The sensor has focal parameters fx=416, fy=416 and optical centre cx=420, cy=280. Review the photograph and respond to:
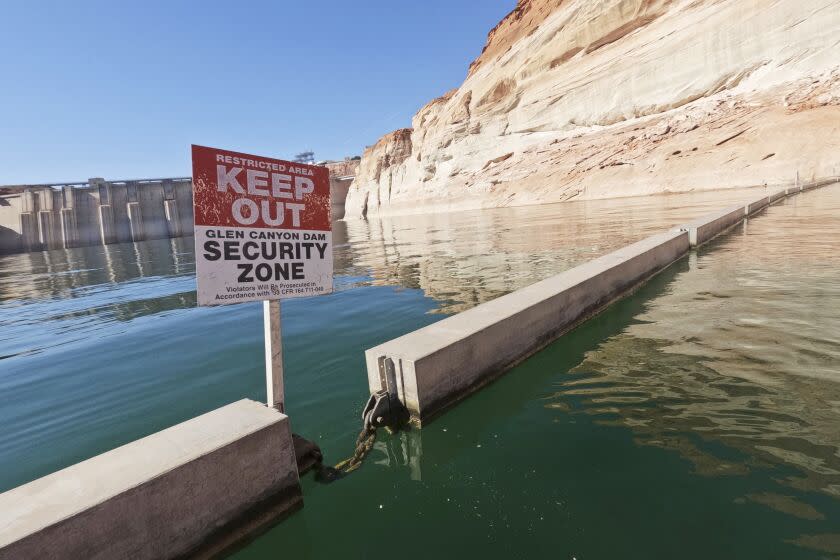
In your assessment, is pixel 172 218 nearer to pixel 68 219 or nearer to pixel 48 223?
pixel 68 219

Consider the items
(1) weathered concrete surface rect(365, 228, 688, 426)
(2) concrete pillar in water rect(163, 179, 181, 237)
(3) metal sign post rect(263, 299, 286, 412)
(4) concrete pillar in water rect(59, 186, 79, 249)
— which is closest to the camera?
(3) metal sign post rect(263, 299, 286, 412)

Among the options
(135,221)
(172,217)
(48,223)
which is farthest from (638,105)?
(48,223)

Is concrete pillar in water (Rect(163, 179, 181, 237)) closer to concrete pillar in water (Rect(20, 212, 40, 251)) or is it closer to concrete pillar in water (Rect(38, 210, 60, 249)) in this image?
concrete pillar in water (Rect(38, 210, 60, 249))

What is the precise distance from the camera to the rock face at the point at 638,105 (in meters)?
35.2

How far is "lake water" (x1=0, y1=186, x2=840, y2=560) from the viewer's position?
243cm

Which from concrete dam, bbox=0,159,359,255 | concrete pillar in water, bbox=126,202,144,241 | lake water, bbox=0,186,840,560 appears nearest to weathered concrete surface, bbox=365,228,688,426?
lake water, bbox=0,186,840,560

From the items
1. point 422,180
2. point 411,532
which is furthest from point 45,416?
point 422,180

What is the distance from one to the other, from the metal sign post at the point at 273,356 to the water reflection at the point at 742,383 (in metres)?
2.45

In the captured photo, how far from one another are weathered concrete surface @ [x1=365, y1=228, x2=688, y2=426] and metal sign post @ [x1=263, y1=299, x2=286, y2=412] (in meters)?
0.90

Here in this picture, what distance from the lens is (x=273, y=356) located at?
313 cm

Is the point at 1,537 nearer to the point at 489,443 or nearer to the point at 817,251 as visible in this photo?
the point at 489,443

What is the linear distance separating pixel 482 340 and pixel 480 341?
34 mm

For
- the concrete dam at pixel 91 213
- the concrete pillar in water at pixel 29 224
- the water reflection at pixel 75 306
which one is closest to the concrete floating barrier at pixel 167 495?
the water reflection at pixel 75 306

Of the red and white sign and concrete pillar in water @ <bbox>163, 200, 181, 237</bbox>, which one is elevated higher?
concrete pillar in water @ <bbox>163, 200, 181, 237</bbox>
